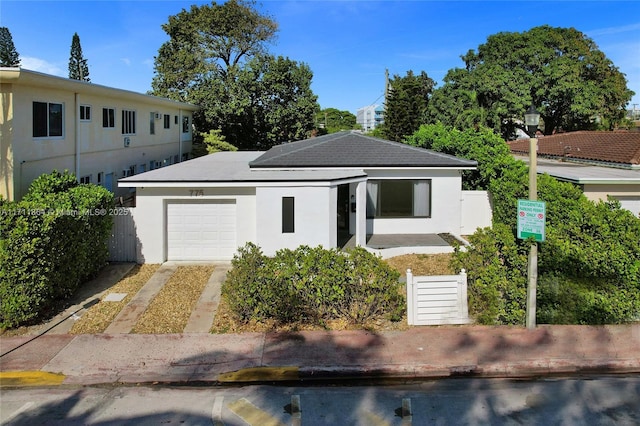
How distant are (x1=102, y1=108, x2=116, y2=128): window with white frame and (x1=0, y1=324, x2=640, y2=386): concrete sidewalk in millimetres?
11069

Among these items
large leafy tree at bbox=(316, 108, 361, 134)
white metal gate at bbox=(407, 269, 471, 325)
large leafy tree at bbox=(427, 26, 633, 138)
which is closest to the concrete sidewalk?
white metal gate at bbox=(407, 269, 471, 325)

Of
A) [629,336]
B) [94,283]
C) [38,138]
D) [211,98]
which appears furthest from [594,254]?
[211,98]

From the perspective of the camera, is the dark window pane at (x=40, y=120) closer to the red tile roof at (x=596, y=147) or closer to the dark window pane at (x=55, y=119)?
the dark window pane at (x=55, y=119)

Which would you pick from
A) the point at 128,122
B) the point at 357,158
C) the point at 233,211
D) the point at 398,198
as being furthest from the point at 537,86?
the point at 233,211

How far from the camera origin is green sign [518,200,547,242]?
354 inches

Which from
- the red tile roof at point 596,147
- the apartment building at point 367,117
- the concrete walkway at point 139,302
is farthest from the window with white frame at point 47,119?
the apartment building at point 367,117

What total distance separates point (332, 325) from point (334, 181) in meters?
5.32

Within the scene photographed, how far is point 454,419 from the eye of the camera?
6.47 metres

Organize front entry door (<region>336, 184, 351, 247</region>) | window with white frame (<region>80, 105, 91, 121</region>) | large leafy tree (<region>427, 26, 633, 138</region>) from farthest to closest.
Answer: large leafy tree (<region>427, 26, 633, 138</region>) < front entry door (<region>336, 184, 351, 247</region>) < window with white frame (<region>80, 105, 91, 121</region>)

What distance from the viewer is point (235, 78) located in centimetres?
3434

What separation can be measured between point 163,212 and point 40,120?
13.6ft

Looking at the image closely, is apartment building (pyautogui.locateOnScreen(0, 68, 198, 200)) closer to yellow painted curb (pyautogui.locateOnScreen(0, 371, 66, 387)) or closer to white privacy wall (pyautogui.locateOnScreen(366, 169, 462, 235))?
yellow painted curb (pyautogui.locateOnScreen(0, 371, 66, 387))

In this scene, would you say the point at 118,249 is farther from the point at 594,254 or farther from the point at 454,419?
the point at 594,254

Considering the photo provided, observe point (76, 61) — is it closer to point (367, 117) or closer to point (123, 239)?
point (123, 239)
